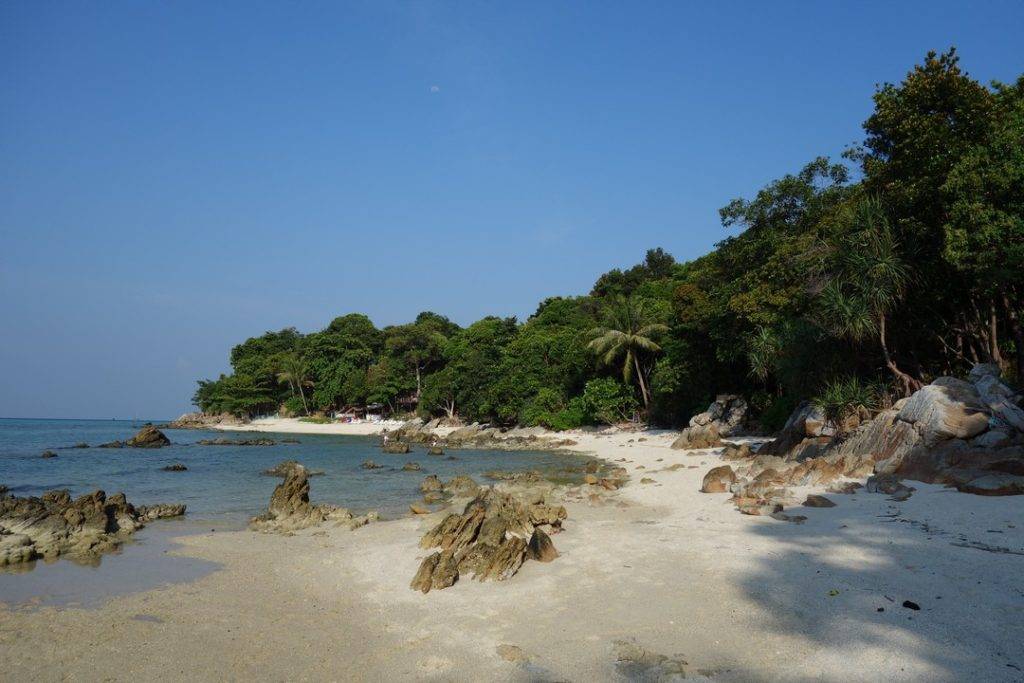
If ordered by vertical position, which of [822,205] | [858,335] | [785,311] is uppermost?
[822,205]

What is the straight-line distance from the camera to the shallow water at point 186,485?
30.9ft

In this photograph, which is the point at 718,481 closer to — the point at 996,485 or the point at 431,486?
the point at 996,485

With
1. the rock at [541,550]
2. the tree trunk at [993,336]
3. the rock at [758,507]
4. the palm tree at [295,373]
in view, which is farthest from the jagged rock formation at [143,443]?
the tree trunk at [993,336]

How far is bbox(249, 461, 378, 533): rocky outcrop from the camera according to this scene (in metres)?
13.1

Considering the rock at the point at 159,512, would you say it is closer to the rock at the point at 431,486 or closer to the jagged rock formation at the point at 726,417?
the rock at the point at 431,486

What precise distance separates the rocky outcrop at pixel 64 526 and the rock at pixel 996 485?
1604 centimetres

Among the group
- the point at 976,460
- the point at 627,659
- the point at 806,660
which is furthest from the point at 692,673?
the point at 976,460

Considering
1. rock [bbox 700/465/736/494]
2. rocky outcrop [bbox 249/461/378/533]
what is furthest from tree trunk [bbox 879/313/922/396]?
rocky outcrop [bbox 249/461/378/533]

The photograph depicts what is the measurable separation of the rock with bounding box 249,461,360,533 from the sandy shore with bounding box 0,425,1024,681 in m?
2.82

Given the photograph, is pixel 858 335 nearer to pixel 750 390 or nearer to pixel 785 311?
pixel 785 311

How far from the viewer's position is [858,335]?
17.6m

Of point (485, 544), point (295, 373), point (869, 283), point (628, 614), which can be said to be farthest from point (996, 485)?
point (295, 373)

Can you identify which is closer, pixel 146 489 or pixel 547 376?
pixel 146 489

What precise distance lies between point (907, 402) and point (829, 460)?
234 centimetres
